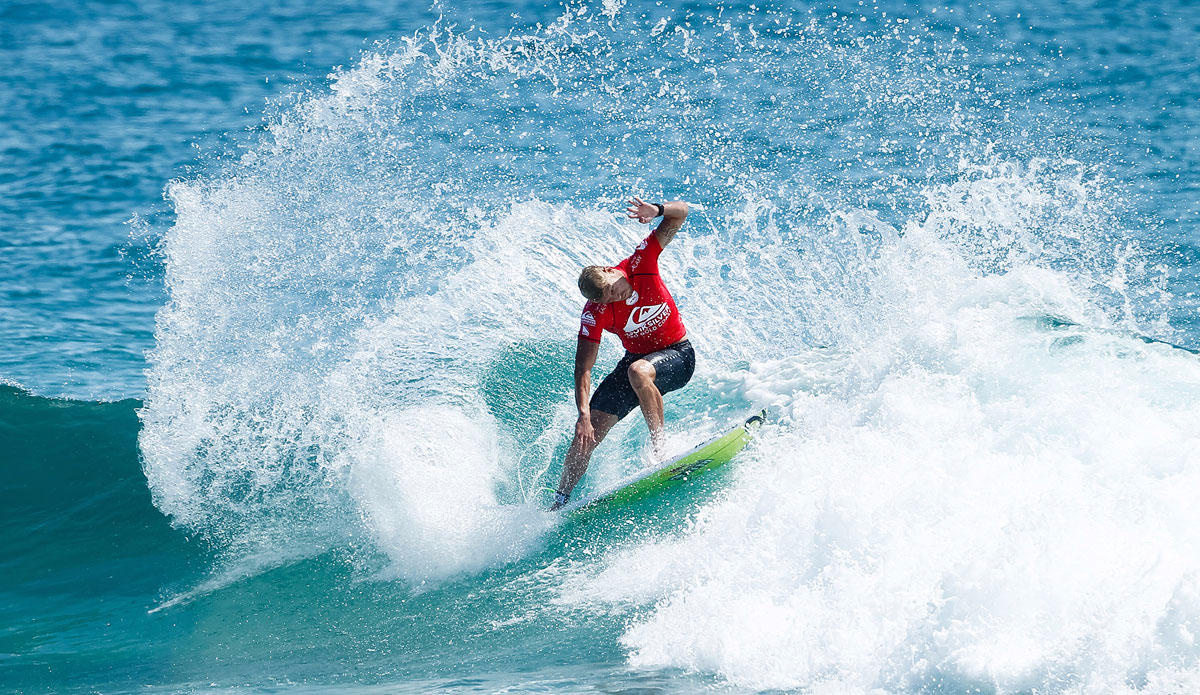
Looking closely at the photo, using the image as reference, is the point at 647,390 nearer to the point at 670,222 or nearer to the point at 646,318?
the point at 646,318

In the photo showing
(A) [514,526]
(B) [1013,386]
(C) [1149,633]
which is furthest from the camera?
(A) [514,526]

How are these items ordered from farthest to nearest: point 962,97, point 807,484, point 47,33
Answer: point 47,33
point 962,97
point 807,484

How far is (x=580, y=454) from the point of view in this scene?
7012 mm

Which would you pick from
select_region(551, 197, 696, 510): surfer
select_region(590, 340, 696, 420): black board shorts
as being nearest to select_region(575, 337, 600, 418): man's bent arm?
select_region(551, 197, 696, 510): surfer

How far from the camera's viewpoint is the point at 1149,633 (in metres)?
4.42

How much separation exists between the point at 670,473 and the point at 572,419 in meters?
2.01

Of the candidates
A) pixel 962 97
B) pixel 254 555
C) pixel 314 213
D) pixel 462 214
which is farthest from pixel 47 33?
pixel 254 555

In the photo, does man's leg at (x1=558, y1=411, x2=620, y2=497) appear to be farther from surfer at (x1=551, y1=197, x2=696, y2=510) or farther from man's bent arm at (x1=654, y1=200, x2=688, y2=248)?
man's bent arm at (x1=654, y1=200, x2=688, y2=248)

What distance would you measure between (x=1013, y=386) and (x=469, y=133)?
1606 centimetres

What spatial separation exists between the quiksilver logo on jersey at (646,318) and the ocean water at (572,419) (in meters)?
1.16

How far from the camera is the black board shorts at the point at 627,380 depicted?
7117 mm

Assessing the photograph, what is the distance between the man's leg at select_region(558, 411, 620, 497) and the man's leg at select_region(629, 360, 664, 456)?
0.30 metres

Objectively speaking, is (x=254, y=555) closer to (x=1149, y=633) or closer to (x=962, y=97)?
(x=1149, y=633)

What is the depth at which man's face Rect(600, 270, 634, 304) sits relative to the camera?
6.70 m
